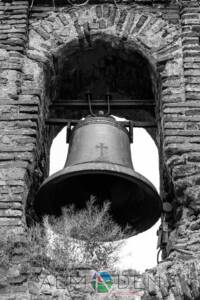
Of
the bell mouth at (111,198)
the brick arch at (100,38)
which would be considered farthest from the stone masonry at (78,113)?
the bell mouth at (111,198)

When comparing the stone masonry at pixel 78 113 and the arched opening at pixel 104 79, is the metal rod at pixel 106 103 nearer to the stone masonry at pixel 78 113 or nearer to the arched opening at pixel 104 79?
the arched opening at pixel 104 79

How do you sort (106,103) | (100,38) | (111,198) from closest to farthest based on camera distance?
(111,198) → (106,103) → (100,38)

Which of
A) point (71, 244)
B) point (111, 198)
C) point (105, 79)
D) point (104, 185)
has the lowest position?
point (71, 244)

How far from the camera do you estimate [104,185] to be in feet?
22.5

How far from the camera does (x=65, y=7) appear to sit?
311 inches

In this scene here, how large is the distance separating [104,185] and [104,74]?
160cm

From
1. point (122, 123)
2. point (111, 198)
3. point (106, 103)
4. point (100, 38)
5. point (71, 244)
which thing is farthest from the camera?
point (100, 38)

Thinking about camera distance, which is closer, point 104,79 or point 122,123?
point 122,123

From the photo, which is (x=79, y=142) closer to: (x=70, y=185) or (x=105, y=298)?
(x=70, y=185)

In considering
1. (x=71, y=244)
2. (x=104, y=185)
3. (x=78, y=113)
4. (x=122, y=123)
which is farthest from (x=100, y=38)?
(x=71, y=244)

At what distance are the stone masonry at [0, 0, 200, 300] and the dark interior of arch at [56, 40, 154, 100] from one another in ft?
0.22

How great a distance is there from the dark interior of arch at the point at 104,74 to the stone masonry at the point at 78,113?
0.07m

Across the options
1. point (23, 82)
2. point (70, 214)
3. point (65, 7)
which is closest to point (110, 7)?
point (65, 7)

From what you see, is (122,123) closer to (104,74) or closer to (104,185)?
(104,185)
